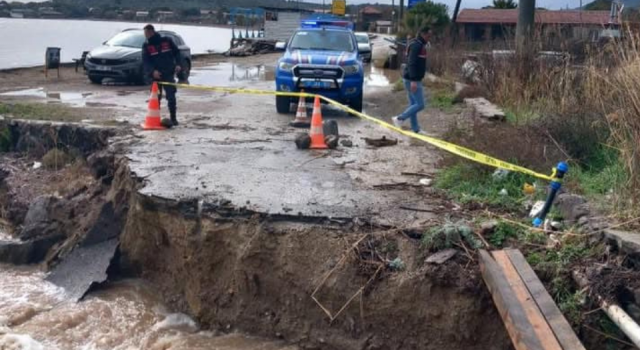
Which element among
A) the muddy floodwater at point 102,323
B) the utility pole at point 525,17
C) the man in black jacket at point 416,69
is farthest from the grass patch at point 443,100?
the muddy floodwater at point 102,323

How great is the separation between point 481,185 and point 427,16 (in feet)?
101

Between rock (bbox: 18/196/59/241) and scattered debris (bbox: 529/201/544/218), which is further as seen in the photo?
rock (bbox: 18/196/59/241)

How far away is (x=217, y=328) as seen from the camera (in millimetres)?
6402

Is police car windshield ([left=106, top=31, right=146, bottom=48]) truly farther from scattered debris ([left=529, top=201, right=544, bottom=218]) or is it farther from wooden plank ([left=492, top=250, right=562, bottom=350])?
wooden plank ([left=492, top=250, right=562, bottom=350])

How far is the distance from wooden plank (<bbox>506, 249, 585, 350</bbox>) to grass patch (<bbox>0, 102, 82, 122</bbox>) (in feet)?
27.8

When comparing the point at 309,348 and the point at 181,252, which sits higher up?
the point at 181,252

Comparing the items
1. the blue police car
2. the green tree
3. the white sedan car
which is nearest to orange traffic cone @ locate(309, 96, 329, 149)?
the blue police car

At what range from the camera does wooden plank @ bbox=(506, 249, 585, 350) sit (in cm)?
441

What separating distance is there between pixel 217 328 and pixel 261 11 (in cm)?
4217

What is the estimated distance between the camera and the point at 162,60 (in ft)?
38.1

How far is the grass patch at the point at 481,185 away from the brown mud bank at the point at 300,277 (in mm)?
1141

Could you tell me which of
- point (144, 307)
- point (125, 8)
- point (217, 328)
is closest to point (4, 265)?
point (144, 307)

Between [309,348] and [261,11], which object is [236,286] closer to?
[309,348]

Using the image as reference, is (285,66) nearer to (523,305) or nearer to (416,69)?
(416,69)
